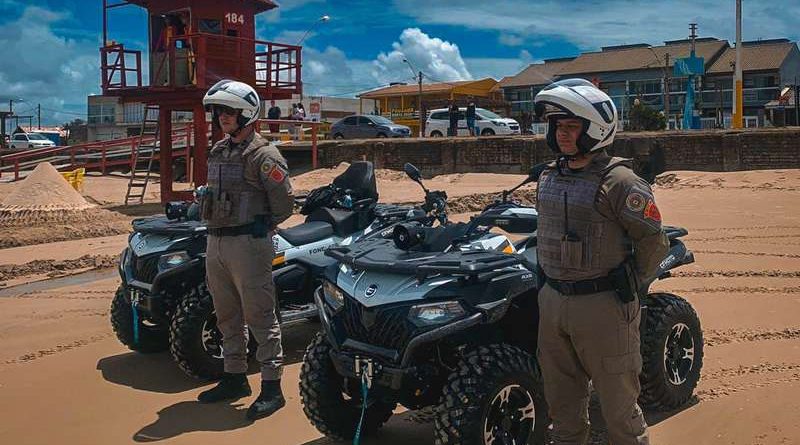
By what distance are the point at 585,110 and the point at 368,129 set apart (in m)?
30.7

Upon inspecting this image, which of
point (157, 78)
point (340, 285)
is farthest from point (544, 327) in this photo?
point (157, 78)

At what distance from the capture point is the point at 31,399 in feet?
19.2

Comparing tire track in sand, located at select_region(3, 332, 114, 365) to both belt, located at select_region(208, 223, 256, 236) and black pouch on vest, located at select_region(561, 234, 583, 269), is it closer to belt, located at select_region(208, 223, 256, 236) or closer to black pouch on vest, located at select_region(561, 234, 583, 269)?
belt, located at select_region(208, 223, 256, 236)

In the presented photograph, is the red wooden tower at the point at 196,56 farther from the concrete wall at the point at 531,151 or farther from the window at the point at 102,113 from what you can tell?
the window at the point at 102,113

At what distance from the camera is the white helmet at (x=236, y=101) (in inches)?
204

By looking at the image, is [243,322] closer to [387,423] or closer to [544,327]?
[387,423]

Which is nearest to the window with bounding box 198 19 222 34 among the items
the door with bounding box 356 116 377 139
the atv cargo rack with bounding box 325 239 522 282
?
the atv cargo rack with bounding box 325 239 522 282

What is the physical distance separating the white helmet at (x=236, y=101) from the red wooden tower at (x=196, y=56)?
1315 cm

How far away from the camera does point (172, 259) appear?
6.29 m

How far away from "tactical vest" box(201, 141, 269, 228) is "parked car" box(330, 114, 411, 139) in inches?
1113

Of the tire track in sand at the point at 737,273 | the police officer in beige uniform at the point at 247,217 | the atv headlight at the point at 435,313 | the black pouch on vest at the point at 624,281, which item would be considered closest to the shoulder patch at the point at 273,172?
the police officer in beige uniform at the point at 247,217

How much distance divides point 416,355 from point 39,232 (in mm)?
13284

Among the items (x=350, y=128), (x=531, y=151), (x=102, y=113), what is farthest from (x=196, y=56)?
(x=102, y=113)

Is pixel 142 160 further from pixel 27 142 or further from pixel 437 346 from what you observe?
pixel 437 346
